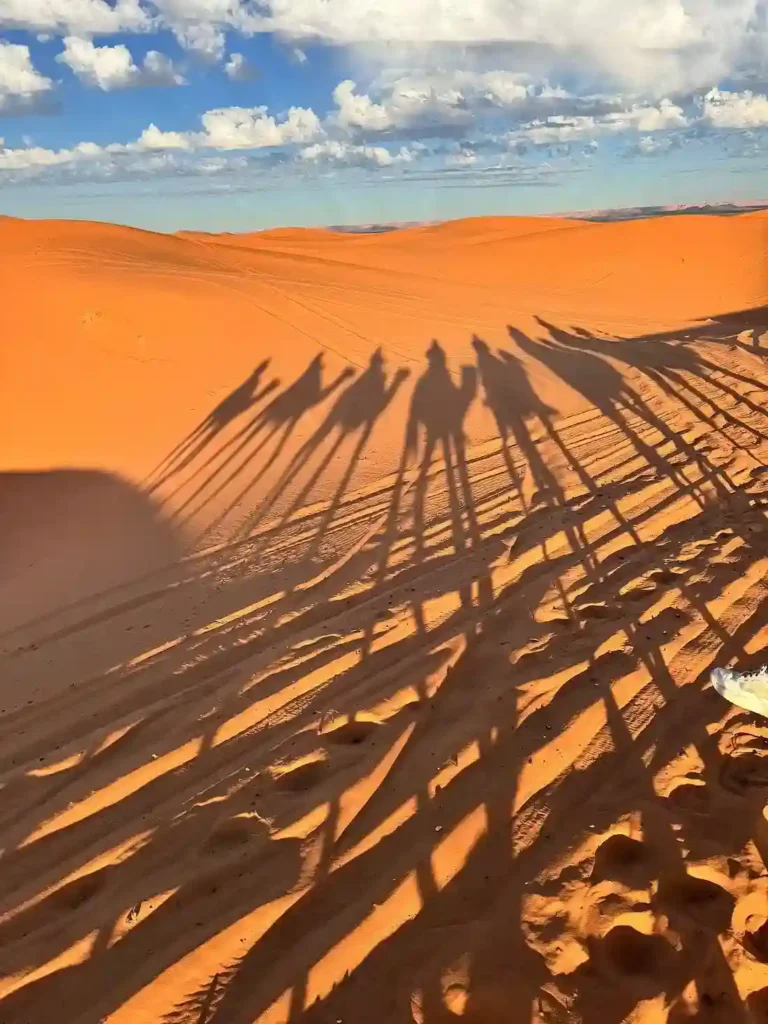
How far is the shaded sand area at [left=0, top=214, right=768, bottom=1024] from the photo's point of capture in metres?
2.66

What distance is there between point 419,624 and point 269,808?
1.74 meters

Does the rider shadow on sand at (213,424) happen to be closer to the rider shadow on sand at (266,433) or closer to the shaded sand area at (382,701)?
the shaded sand area at (382,701)

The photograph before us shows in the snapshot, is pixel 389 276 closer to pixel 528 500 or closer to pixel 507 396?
pixel 507 396

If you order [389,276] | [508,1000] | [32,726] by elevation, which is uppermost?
[389,276]

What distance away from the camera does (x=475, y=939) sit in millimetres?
2680

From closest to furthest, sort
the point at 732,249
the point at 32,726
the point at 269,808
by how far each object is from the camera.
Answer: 1. the point at 269,808
2. the point at 32,726
3. the point at 732,249

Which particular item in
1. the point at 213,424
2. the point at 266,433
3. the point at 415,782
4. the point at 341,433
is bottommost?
the point at 415,782

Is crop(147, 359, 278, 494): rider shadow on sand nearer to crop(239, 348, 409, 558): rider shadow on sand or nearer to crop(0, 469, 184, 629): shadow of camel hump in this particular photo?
crop(0, 469, 184, 629): shadow of camel hump

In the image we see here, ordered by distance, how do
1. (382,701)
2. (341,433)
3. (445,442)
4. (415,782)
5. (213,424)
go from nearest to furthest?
(415,782) → (382,701) → (445,442) → (341,433) → (213,424)

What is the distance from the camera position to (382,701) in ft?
13.2

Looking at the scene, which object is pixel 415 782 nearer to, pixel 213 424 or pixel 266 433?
pixel 266 433

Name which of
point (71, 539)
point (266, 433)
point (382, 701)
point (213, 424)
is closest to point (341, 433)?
point (266, 433)

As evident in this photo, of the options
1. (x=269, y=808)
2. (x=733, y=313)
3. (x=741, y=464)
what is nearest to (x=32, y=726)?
(x=269, y=808)

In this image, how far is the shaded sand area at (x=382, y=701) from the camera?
8.73 ft
